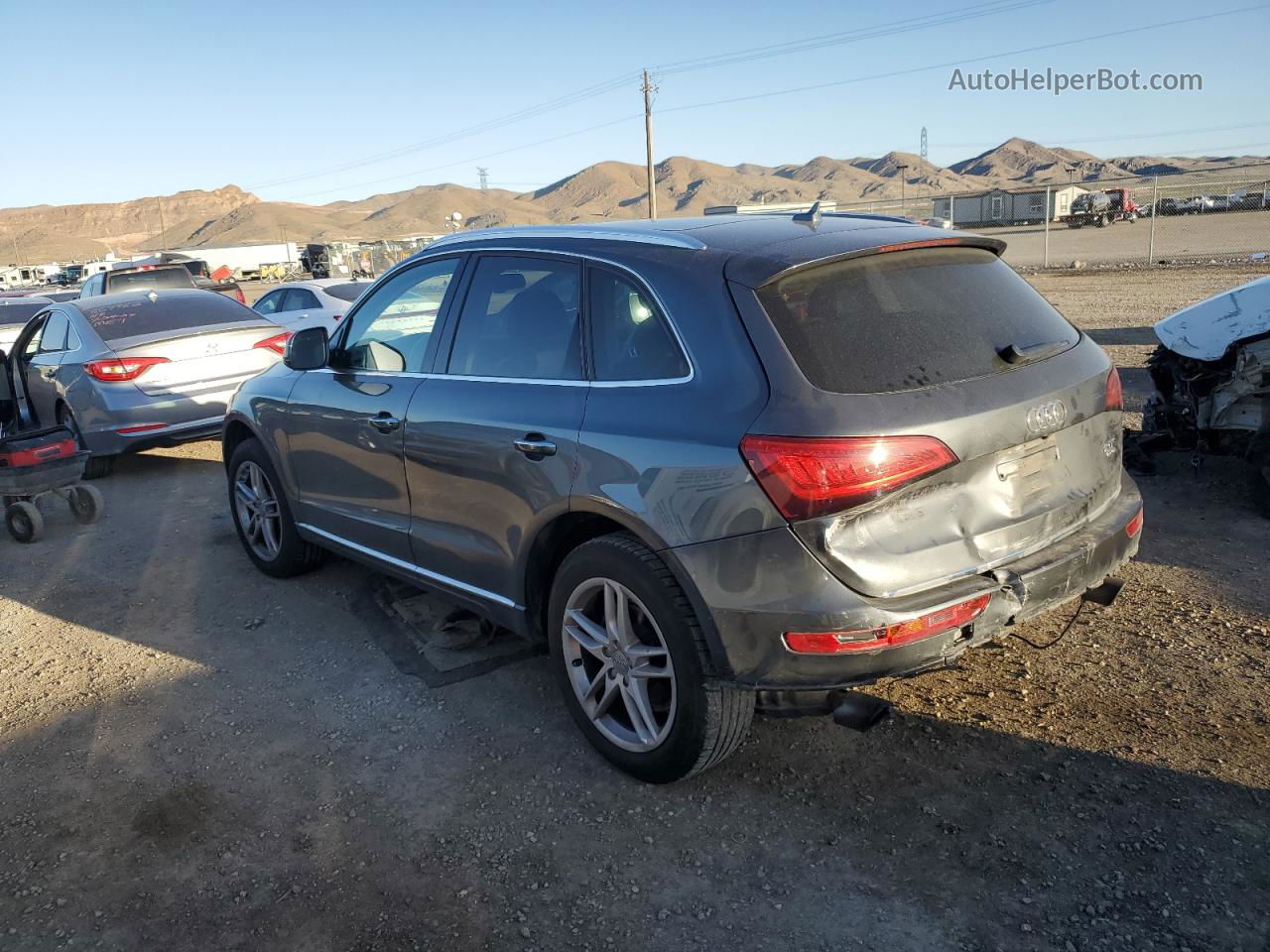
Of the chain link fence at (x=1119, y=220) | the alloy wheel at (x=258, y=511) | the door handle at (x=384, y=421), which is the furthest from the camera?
the chain link fence at (x=1119, y=220)

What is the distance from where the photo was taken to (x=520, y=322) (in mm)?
3656

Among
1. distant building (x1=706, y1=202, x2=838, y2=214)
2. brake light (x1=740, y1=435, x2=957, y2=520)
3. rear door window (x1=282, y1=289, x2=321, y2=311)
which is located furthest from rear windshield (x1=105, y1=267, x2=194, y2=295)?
brake light (x1=740, y1=435, x2=957, y2=520)

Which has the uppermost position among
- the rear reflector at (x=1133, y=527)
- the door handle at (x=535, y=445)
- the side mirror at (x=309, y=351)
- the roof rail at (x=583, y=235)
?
the roof rail at (x=583, y=235)

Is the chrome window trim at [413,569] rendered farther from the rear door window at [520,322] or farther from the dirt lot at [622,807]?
the rear door window at [520,322]

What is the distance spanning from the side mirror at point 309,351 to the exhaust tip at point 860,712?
10.1ft

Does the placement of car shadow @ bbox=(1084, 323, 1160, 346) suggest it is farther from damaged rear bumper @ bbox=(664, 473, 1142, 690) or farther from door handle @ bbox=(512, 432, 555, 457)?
door handle @ bbox=(512, 432, 555, 457)

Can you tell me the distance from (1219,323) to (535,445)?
451 centimetres

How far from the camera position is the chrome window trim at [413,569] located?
3.72m

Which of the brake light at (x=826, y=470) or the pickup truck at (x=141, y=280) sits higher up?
the pickup truck at (x=141, y=280)

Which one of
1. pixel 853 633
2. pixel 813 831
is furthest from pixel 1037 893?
pixel 853 633

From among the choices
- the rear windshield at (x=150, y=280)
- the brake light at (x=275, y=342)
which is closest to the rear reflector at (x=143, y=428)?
the brake light at (x=275, y=342)

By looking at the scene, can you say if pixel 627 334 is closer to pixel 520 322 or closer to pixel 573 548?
pixel 520 322

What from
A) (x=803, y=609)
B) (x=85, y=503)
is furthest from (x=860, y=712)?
(x=85, y=503)

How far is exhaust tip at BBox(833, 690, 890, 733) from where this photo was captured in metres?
2.77
